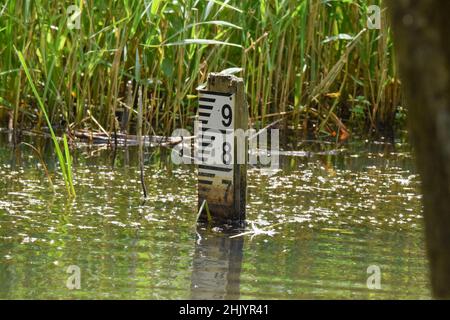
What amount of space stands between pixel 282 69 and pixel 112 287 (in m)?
4.30

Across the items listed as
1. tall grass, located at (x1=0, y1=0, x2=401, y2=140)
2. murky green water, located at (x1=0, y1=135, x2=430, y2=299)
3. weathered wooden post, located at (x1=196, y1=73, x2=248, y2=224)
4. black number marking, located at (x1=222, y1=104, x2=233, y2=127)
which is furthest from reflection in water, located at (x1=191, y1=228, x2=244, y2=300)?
tall grass, located at (x1=0, y1=0, x2=401, y2=140)

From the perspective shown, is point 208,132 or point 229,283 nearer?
point 229,283

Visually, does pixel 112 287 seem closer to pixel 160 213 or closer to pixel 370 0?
pixel 160 213

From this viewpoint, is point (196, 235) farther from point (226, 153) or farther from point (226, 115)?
point (226, 115)

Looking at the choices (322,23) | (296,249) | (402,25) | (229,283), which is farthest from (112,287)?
(322,23)

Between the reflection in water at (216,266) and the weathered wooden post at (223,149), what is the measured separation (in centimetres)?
17

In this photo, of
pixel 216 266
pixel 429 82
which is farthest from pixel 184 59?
pixel 429 82

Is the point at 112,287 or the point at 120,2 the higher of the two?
the point at 120,2

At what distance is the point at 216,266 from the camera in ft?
14.8

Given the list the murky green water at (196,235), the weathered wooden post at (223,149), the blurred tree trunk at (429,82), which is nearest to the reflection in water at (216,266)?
the murky green water at (196,235)

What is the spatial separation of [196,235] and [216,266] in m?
0.52

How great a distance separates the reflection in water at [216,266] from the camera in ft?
13.5

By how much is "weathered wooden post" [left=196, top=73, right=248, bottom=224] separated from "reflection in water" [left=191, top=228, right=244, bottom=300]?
17cm

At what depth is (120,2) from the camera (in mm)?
7066
